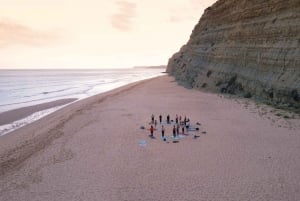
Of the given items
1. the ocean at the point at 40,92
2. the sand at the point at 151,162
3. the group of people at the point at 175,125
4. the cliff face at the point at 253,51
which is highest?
the cliff face at the point at 253,51

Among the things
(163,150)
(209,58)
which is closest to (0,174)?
(163,150)

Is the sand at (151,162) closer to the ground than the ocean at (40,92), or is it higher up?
higher up

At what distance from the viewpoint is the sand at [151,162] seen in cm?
948

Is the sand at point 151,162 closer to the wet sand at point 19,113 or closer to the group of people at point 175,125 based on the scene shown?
the group of people at point 175,125

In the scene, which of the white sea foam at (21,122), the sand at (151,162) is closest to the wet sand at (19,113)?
the white sea foam at (21,122)

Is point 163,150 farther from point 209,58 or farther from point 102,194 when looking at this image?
point 209,58

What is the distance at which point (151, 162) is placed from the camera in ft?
39.0

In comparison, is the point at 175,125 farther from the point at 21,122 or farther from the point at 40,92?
the point at 40,92

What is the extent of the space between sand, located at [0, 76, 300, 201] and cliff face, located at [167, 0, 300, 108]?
5.45 meters

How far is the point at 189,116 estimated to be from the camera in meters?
20.6

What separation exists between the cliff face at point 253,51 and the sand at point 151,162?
17.9 feet

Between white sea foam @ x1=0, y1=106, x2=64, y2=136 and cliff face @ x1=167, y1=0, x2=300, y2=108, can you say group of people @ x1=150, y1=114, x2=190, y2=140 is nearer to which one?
cliff face @ x1=167, y1=0, x2=300, y2=108

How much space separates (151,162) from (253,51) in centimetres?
2064

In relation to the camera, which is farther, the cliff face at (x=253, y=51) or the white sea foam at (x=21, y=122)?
the cliff face at (x=253, y=51)
